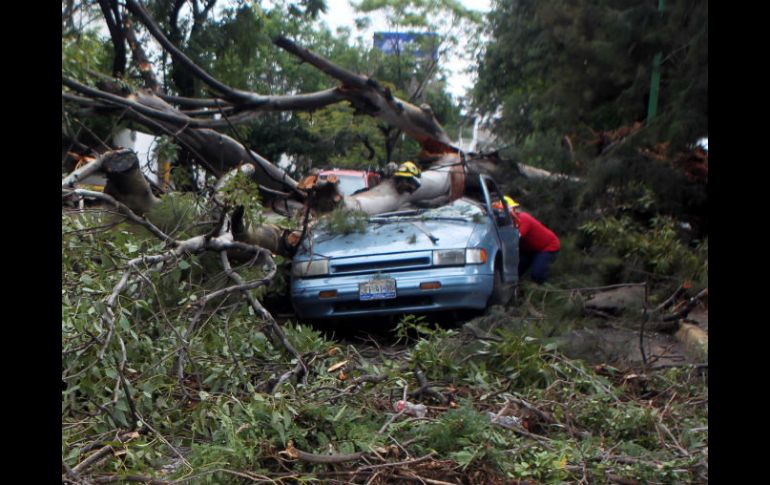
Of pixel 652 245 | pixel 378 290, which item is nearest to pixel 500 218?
pixel 378 290

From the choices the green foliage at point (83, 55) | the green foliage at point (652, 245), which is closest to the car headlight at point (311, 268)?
the green foliage at point (83, 55)

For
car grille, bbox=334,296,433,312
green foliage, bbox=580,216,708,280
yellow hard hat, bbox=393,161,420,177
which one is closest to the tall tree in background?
green foliage, bbox=580,216,708,280

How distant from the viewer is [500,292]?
828 centimetres

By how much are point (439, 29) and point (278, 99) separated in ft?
67.8

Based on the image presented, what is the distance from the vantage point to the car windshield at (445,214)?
859 centimetres

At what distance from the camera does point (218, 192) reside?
695 centimetres

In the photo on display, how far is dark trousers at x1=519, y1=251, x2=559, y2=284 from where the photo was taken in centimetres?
1012

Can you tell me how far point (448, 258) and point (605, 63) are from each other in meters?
5.82

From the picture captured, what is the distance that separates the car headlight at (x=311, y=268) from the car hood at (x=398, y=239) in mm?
77

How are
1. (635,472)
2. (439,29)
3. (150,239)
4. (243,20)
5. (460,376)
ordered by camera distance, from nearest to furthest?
(635,472), (460,376), (150,239), (243,20), (439,29)
